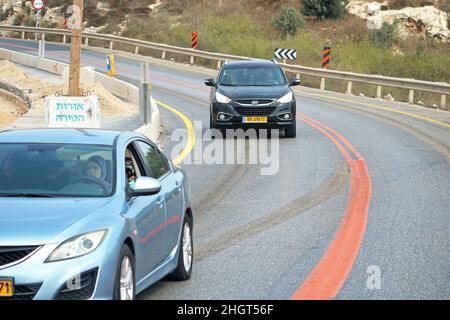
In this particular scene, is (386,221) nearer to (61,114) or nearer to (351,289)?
(351,289)

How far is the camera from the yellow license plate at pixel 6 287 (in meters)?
6.38

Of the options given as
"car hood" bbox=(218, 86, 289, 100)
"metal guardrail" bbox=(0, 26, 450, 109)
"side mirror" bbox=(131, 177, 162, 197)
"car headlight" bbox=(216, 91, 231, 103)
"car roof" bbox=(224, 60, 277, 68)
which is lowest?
"metal guardrail" bbox=(0, 26, 450, 109)

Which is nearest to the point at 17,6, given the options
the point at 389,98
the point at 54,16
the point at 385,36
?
the point at 54,16

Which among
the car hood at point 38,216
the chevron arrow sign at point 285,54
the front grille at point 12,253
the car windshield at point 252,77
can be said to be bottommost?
the chevron arrow sign at point 285,54

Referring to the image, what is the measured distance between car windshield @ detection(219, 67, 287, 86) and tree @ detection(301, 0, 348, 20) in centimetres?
3806

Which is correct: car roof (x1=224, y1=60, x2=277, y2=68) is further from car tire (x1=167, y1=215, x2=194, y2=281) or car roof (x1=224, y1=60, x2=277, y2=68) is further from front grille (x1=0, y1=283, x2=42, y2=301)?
front grille (x1=0, y1=283, x2=42, y2=301)

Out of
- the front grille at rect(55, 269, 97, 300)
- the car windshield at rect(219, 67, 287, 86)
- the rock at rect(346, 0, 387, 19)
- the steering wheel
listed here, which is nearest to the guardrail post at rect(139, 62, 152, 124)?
the car windshield at rect(219, 67, 287, 86)

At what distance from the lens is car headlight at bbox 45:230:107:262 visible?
6.52 metres

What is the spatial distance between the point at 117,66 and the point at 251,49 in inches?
338

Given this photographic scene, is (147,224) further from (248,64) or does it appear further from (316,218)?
(248,64)

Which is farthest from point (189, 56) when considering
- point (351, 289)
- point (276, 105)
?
point (351, 289)

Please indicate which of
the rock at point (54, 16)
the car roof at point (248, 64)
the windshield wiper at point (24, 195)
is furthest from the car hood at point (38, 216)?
the rock at point (54, 16)

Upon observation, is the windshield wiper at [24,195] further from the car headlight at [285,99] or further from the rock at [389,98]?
the rock at [389,98]

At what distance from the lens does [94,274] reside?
657 centimetres
